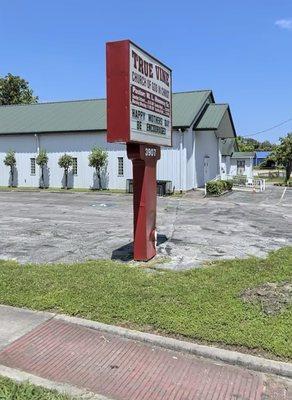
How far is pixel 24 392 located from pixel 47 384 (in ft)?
0.91

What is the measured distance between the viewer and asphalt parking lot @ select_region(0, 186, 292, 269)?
10.3 m

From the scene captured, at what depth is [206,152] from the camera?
34688 mm

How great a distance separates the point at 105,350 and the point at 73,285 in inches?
91.5

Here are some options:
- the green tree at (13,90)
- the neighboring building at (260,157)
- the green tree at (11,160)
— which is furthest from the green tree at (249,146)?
the green tree at (11,160)

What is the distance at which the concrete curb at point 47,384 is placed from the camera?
14.1 feet

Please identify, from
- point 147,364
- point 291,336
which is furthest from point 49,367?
point 291,336

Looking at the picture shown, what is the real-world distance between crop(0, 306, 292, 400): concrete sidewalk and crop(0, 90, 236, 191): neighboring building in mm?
24323

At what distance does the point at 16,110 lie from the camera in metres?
39.2

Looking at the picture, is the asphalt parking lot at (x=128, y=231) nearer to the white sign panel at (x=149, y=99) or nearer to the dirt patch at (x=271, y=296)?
the dirt patch at (x=271, y=296)

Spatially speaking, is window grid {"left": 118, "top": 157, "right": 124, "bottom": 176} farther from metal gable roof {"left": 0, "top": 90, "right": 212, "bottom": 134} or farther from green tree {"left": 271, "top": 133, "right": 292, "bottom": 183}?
green tree {"left": 271, "top": 133, "right": 292, "bottom": 183}

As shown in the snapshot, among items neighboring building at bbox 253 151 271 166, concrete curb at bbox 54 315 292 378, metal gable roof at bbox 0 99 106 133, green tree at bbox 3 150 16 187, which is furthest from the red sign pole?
neighboring building at bbox 253 151 271 166

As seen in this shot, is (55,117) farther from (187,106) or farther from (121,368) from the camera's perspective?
(121,368)

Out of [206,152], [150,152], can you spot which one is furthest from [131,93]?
[206,152]

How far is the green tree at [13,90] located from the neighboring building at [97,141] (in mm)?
25668
